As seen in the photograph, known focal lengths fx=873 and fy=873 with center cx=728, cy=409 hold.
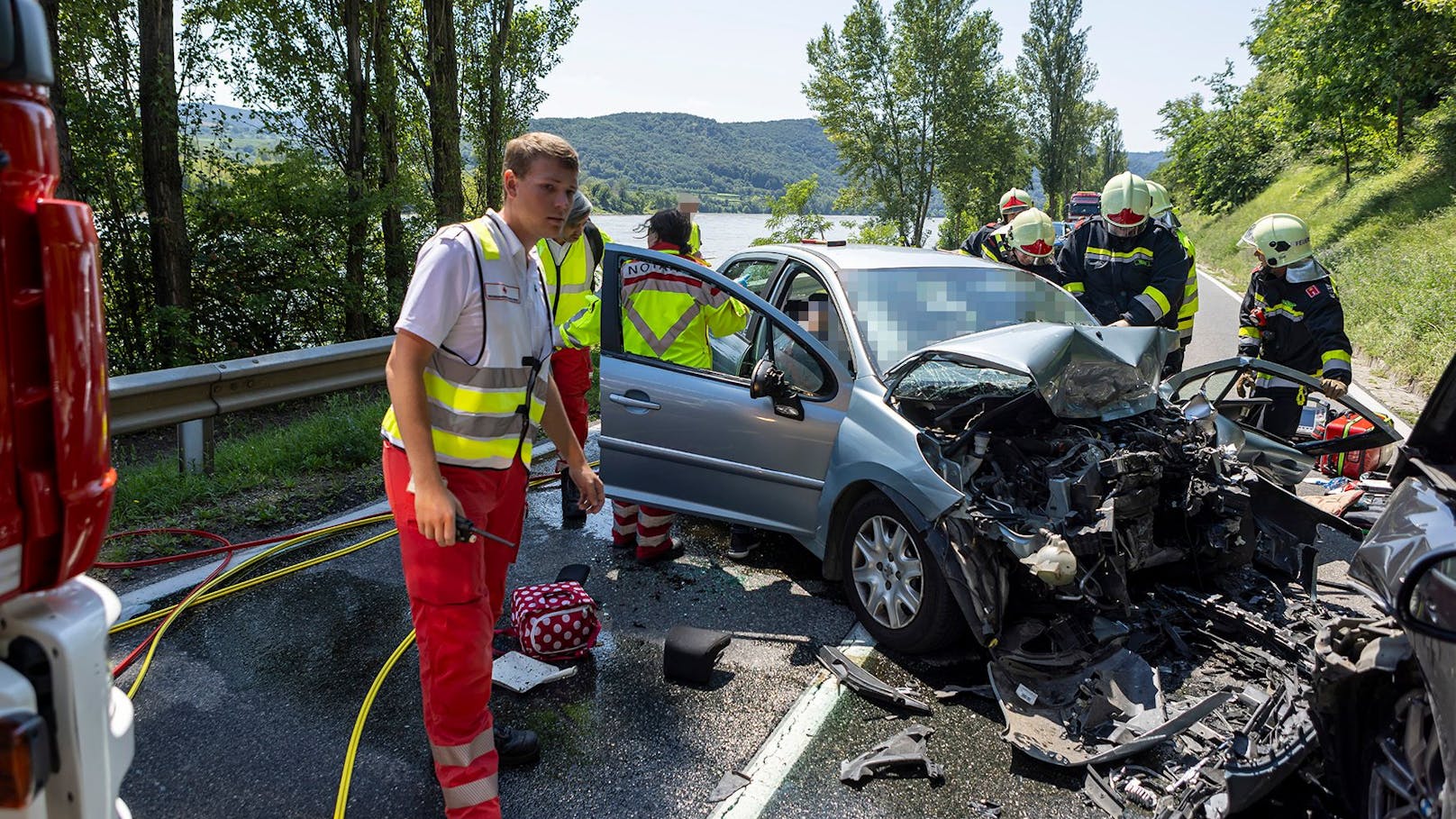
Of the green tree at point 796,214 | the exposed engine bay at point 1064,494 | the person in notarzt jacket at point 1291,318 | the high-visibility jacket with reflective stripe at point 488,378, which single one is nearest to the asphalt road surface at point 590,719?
the exposed engine bay at point 1064,494

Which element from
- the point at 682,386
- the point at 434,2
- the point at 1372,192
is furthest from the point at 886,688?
the point at 1372,192

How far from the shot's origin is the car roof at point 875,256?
4.67 m

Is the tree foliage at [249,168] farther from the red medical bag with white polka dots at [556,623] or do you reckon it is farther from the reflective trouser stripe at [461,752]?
the reflective trouser stripe at [461,752]

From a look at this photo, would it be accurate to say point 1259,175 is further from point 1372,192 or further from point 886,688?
point 886,688

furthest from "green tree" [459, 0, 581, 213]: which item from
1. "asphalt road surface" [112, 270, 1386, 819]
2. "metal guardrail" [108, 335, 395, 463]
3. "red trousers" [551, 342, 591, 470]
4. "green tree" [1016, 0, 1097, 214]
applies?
"green tree" [1016, 0, 1097, 214]

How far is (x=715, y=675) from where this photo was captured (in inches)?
141

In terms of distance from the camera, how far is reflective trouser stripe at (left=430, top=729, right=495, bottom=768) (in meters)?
2.45

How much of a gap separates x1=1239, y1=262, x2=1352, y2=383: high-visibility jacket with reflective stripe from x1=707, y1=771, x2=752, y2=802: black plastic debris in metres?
4.41

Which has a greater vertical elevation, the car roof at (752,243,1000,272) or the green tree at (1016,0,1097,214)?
the green tree at (1016,0,1097,214)

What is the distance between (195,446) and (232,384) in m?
0.45

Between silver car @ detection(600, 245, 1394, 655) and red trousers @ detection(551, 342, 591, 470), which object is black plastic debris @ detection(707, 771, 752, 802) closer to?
silver car @ detection(600, 245, 1394, 655)

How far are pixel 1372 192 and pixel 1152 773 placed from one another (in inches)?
1032

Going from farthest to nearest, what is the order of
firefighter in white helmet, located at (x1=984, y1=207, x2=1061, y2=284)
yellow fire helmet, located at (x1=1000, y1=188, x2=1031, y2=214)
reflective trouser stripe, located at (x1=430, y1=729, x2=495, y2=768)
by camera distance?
1. yellow fire helmet, located at (x1=1000, y1=188, x2=1031, y2=214)
2. firefighter in white helmet, located at (x1=984, y1=207, x2=1061, y2=284)
3. reflective trouser stripe, located at (x1=430, y1=729, x2=495, y2=768)

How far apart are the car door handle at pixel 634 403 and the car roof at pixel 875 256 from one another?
1.19 m
